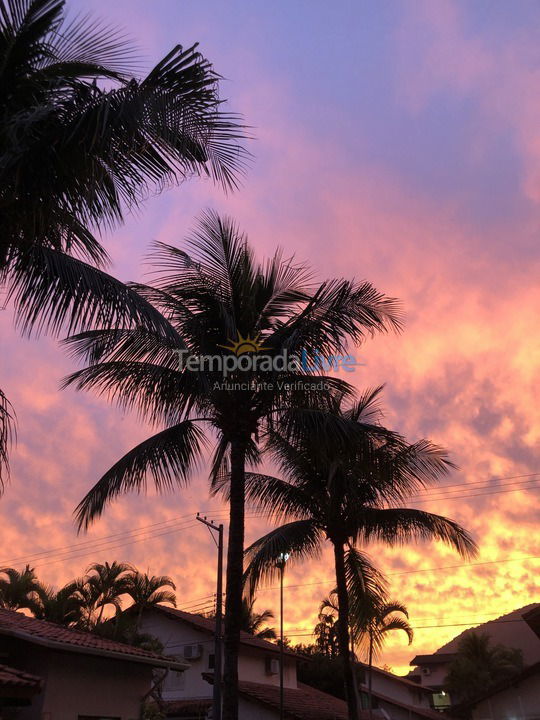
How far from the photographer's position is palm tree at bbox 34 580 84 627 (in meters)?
27.6

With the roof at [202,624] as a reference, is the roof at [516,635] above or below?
above

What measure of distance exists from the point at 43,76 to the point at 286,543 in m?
14.4

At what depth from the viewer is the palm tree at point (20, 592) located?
27734mm

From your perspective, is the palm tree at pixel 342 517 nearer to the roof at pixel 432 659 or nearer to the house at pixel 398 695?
the house at pixel 398 695

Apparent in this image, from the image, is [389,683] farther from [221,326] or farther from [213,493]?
[221,326]

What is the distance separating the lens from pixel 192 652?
28297 mm

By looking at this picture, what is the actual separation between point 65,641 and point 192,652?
56.5 feet

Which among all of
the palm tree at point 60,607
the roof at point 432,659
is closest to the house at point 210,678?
the palm tree at point 60,607

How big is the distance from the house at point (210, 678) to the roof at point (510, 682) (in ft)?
18.0

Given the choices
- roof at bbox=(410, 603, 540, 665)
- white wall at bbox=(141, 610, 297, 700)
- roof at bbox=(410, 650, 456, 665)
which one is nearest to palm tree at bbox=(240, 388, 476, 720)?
white wall at bbox=(141, 610, 297, 700)

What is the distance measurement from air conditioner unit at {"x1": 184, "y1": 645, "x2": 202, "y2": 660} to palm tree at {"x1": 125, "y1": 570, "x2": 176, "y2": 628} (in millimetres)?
3130

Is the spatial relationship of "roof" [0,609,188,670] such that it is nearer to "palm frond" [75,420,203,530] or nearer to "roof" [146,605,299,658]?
"palm frond" [75,420,203,530]

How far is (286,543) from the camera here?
17.9 meters

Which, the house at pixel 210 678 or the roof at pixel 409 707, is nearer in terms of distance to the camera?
the house at pixel 210 678
